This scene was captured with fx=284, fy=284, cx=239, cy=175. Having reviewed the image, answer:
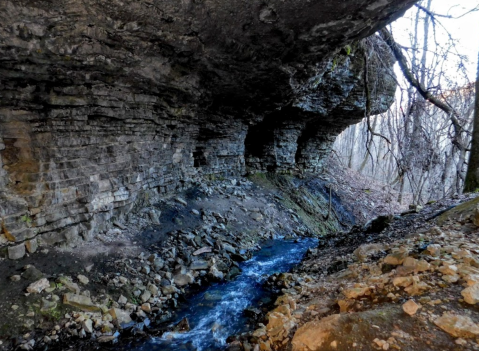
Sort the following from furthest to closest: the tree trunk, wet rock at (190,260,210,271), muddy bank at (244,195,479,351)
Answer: wet rock at (190,260,210,271) → the tree trunk → muddy bank at (244,195,479,351)

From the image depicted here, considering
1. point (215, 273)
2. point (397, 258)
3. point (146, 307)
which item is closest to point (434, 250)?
point (397, 258)

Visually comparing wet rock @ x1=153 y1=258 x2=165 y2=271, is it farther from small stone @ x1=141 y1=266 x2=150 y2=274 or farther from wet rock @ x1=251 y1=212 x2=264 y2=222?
wet rock @ x1=251 y1=212 x2=264 y2=222

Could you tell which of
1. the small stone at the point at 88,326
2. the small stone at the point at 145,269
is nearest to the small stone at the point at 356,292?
the small stone at the point at 88,326

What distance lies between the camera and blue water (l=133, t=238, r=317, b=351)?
3.56 m

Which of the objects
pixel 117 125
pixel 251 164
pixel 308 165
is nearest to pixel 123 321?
pixel 117 125

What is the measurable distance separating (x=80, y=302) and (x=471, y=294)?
436 cm

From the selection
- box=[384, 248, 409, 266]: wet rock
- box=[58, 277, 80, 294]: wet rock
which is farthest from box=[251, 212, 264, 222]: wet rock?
box=[384, 248, 409, 266]: wet rock

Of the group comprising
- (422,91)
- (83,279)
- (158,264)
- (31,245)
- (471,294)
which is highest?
(422,91)

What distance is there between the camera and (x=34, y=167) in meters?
4.44

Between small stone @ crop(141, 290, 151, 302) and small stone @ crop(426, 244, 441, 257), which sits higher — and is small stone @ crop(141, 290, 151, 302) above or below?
below

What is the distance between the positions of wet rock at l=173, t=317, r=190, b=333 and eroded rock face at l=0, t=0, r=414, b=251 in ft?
8.04

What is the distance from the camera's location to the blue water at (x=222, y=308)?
3.56 m

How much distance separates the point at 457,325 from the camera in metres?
1.99

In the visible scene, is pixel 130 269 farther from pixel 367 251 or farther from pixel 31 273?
pixel 367 251
